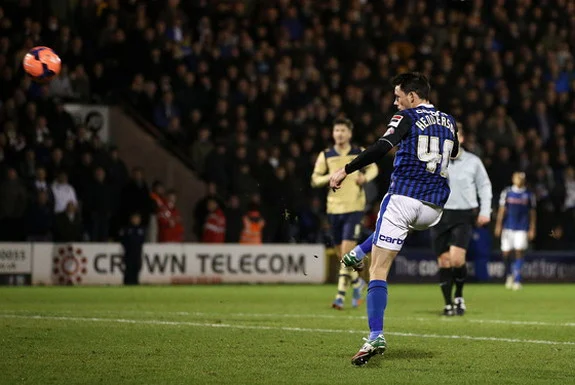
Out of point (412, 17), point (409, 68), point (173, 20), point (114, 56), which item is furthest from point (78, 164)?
point (412, 17)

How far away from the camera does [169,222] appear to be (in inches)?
930

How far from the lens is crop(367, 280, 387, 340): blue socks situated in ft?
31.2

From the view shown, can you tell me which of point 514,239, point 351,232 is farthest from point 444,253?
point 514,239

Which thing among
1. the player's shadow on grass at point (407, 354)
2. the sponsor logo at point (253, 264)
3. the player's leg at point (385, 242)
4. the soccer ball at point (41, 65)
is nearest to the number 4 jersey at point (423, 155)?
the player's leg at point (385, 242)

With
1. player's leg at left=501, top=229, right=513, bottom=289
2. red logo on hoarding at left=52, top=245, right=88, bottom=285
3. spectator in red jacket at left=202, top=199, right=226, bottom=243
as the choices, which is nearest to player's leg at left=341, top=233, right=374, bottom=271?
red logo on hoarding at left=52, top=245, right=88, bottom=285

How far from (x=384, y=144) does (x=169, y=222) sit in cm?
1464

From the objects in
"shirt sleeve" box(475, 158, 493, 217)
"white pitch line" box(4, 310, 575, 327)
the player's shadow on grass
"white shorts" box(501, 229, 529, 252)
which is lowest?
the player's shadow on grass

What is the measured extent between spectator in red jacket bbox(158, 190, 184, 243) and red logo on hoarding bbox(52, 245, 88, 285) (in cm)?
182

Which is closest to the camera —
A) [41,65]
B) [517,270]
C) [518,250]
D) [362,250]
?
[362,250]

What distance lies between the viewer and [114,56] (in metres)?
23.9

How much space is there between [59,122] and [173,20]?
4.43 metres

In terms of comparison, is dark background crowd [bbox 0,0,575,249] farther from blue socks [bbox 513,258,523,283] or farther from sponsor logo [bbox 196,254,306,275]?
blue socks [bbox 513,258,523,283]

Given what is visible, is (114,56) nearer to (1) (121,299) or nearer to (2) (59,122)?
(2) (59,122)

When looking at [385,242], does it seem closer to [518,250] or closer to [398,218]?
[398,218]
